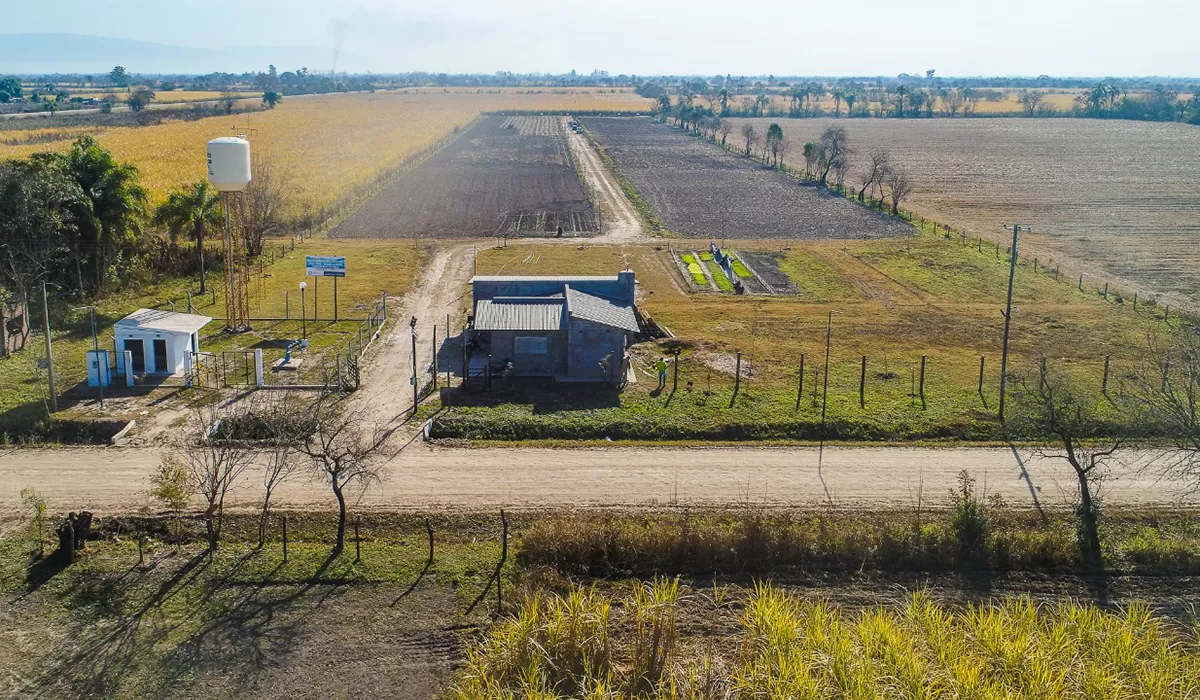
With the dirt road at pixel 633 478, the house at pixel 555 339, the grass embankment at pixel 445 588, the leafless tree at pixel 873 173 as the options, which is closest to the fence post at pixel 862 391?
the dirt road at pixel 633 478

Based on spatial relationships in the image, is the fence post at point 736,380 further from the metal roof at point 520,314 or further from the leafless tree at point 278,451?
the leafless tree at point 278,451

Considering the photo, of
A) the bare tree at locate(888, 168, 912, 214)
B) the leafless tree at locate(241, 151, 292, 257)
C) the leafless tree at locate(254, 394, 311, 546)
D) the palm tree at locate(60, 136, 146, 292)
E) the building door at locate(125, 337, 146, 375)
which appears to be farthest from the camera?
the bare tree at locate(888, 168, 912, 214)

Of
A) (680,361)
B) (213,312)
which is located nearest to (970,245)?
(680,361)

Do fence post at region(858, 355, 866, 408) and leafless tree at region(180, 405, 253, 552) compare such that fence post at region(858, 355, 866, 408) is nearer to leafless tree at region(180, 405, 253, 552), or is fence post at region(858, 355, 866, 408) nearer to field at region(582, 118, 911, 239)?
leafless tree at region(180, 405, 253, 552)

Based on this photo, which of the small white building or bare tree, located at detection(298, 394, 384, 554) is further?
the small white building

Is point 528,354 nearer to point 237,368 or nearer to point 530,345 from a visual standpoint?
point 530,345

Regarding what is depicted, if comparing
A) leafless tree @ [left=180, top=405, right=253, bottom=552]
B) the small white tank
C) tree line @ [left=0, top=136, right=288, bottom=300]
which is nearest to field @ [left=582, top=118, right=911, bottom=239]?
tree line @ [left=0, top=136, right=288, bottom=300]
